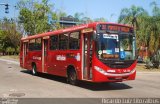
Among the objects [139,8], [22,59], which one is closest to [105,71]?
[22,59]

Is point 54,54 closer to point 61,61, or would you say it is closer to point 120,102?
point 61,61

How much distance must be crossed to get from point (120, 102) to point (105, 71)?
3.36m

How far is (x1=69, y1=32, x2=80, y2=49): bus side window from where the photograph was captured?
17.0m

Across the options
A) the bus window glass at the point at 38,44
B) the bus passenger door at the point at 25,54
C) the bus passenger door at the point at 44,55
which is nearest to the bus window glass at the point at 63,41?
the bus passenger door at the point at 44,55

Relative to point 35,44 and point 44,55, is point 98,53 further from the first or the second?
point 35,44

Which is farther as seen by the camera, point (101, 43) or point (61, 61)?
point (61, 61)

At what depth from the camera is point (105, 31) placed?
15.6 meters

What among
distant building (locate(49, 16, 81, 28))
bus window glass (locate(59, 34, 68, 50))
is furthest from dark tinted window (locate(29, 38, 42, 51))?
distant building (locate(49, 16, 81, 28))

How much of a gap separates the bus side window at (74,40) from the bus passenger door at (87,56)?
63cm

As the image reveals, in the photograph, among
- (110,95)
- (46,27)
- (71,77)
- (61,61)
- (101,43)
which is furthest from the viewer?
(46,27)

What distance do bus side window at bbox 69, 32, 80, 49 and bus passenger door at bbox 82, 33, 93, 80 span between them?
63 centimetres

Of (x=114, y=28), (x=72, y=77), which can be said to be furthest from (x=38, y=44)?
(x=114, y=28)

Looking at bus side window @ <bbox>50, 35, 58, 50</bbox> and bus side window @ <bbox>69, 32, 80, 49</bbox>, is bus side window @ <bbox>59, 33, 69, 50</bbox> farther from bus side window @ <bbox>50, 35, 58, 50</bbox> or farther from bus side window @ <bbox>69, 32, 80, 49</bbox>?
bus side window @ <bbox>50, 35, 58, 50</bbox>

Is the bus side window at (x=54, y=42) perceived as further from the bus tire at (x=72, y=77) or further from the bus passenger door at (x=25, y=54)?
the bus passenger door at (x=25, y=54)
